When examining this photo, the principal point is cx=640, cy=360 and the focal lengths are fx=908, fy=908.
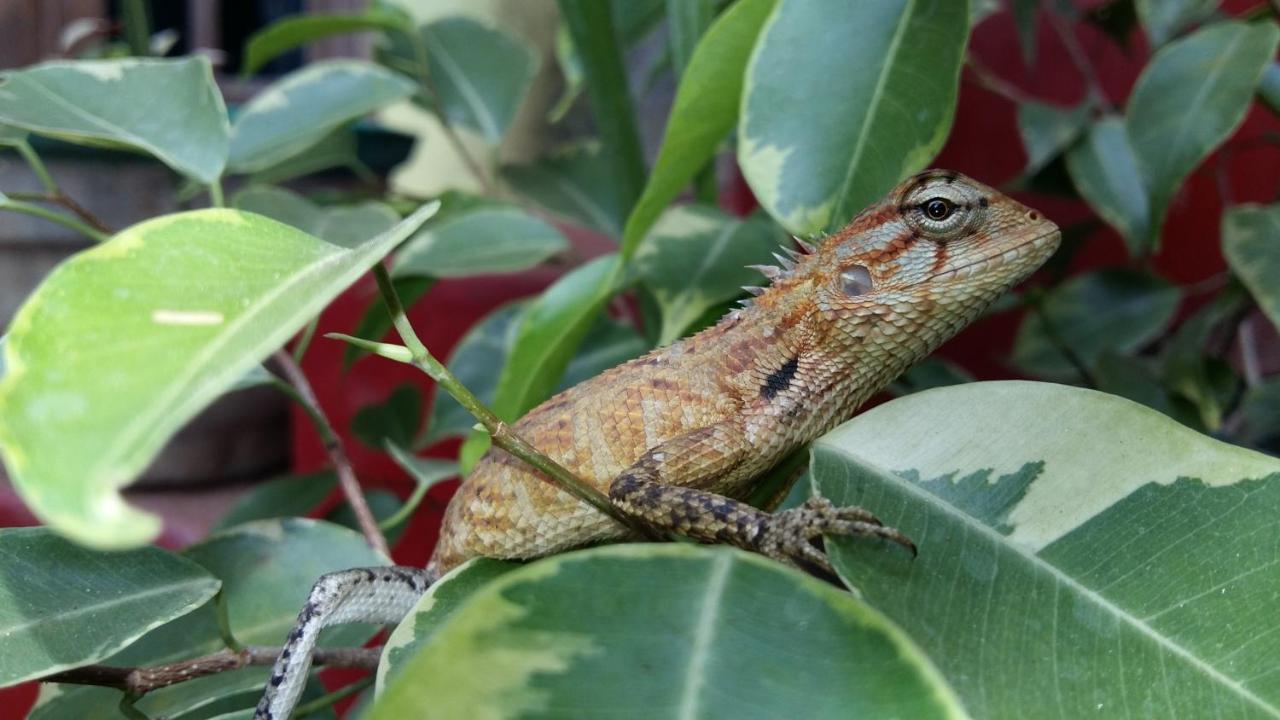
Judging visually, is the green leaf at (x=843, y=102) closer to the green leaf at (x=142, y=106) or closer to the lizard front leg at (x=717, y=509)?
the lizard front leg at (x=717, y=509)

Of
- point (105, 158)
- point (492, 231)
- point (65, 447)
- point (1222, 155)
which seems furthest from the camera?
point (105, 158)

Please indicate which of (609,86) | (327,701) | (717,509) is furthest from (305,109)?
(717,509)

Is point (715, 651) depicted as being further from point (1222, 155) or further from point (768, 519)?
point (1222, 155)

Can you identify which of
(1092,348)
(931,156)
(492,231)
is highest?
(931,156)

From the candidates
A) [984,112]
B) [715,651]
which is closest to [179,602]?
[715,651]

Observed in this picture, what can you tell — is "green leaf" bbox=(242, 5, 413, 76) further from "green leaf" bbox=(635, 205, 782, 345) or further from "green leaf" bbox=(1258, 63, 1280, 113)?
"green leaf" bbox=(1258, 63, 1280, 113)

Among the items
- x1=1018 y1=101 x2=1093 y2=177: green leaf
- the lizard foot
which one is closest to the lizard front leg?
the lizard foot

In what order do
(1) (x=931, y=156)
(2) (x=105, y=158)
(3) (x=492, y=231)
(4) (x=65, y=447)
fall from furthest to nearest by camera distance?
(2) (x=105, y=158), (3) (x=492, y=231), (1) (x=931, y=156), (4) (x=65, y=447)
